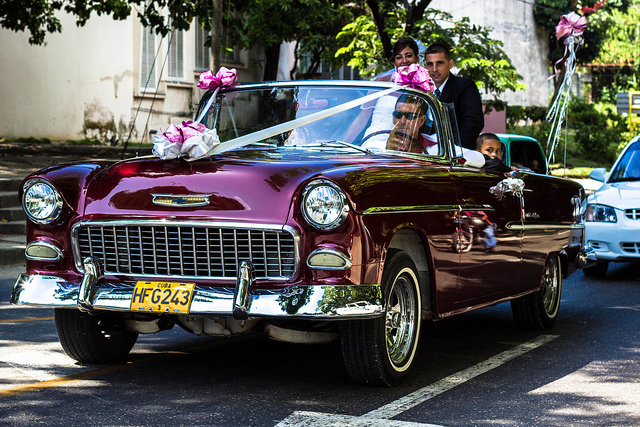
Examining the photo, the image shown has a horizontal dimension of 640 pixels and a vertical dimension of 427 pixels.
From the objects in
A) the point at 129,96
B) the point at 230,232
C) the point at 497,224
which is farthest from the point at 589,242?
the point at 129,96

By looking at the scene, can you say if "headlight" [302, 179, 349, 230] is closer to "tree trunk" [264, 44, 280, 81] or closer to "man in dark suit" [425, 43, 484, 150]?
"man in dark suit" [425, 43, 484, 150]

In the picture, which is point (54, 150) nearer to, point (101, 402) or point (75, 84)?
point (75, 84)

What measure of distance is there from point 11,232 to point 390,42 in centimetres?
848

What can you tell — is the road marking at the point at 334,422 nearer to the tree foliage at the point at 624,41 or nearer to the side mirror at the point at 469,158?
the side mirror at the point at 469,158

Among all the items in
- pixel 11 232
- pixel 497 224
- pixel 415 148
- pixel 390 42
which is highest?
pixel 390 42

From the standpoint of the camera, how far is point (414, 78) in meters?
6.11

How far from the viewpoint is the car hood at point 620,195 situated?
34.5 ft

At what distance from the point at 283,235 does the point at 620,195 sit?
7.05 metres

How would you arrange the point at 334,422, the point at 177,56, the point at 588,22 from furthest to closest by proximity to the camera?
1. the point at 588,22
2. the point at 177,56
3. the point at 334,422

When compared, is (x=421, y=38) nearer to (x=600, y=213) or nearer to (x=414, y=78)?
(x=600, y=213)

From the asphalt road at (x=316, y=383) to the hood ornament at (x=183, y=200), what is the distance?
38.9 inches

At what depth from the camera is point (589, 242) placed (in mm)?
10812

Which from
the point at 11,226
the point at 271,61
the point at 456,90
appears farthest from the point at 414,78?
the point at 271,61

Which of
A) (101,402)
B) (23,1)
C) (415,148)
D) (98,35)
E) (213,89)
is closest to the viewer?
(101,402)
